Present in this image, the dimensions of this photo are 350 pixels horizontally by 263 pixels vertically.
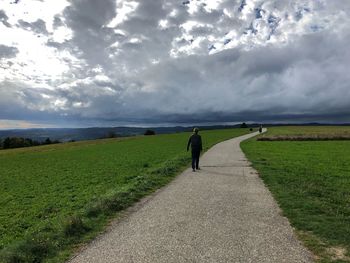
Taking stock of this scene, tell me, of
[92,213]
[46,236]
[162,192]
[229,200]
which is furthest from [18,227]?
[229,200]

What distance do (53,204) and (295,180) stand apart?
10.7 metres

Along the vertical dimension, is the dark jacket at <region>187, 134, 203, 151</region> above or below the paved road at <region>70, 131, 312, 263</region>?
above

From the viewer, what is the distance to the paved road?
19.4 feet

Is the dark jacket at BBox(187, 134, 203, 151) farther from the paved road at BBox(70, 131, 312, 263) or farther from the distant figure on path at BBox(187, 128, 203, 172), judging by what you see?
the paved road at BBox(70, 131, 312, 263)

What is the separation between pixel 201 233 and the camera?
281 inches

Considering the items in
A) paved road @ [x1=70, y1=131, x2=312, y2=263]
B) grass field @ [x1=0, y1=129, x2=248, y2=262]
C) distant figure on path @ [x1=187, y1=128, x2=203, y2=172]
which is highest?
distant figure on path @ [x1=187, y1=128, x2=203, y2=172]

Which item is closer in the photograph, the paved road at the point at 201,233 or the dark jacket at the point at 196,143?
Result: the paved road at the point at 201,233

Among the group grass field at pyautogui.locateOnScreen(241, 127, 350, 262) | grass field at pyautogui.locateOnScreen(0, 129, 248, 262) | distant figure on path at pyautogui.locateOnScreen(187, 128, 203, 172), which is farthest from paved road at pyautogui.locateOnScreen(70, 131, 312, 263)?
distant figure on path at pyautogui.locateOnScreen(187, 128, 203, 172)

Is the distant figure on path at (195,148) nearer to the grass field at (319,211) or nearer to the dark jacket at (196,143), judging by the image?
the dark jacket at (196,143)

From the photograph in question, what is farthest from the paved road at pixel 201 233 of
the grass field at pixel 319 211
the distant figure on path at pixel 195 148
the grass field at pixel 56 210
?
the distant figure on path at pixel 195 148

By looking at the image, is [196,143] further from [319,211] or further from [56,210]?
[319,211]

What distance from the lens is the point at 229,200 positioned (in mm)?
10484

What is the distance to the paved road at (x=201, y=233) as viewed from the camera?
5.91 meters

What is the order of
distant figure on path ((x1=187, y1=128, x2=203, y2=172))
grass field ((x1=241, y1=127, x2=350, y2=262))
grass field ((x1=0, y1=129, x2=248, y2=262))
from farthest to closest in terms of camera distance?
distant figure on path ((x1=187, y1=128, x2=203, y2=172)) → grass field ((x1=0, y1=129, x2=248, y2=262)) → grass field ((x1=241, y1=127, x2=350, y2=262))
